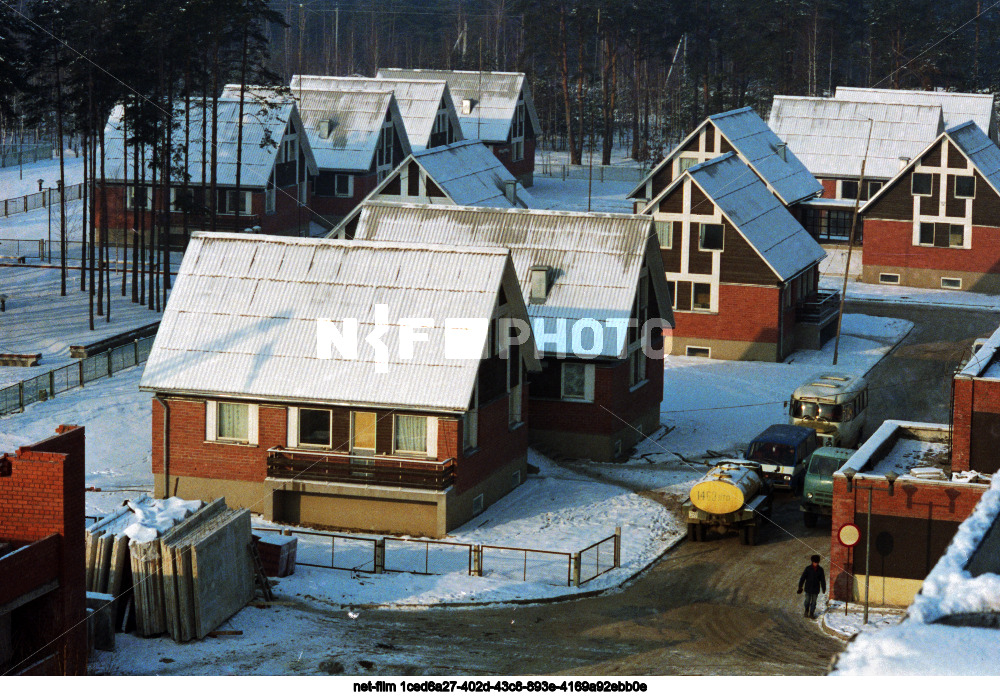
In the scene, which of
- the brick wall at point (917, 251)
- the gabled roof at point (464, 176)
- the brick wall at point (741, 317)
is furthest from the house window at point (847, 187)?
the brick wall at point (741, 317)

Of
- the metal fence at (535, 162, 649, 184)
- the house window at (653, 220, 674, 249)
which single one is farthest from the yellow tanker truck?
the metal fence at (535, 162, 649, 184)

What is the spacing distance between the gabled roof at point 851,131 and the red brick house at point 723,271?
81.8 feet

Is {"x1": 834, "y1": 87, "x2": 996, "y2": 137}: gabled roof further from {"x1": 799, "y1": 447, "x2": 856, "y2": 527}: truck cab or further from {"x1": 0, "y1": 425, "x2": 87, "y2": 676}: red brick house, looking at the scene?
{"x1": 0, "y1": 425, "x2": 87, "y2": 676}: red brick house

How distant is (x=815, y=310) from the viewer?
61.0m

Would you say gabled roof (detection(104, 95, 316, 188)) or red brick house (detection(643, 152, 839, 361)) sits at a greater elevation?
gabled roof (detection(104, 95, 316, 188))

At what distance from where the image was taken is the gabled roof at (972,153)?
7169 cm

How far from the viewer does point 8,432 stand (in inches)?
1767

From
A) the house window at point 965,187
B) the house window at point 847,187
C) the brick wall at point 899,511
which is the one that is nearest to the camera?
the brick wall at point 899,511

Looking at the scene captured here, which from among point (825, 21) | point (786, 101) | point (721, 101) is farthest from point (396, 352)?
point (825, 21)

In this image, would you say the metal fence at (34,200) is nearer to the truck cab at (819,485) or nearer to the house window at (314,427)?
the house window at (314,427)

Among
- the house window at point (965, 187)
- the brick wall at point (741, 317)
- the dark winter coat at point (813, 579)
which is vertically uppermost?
the house window at point (965, 187)

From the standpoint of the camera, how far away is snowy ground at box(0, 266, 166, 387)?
5469 centimetres

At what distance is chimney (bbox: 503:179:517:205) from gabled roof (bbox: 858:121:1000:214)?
18.9 m

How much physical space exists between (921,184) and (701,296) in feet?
63.3
